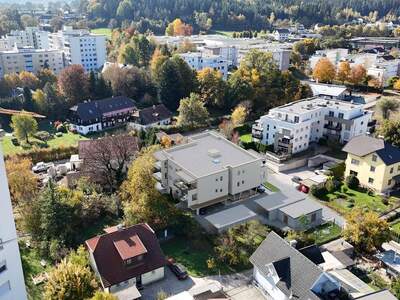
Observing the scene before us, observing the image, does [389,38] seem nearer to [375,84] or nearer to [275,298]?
[375,84]

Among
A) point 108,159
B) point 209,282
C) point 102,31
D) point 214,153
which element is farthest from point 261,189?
point 102,31

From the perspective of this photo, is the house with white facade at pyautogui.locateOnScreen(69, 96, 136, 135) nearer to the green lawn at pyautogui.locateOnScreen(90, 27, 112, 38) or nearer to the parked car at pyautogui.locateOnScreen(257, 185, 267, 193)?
the parked car at pyautogui.locateOnScreen(257, 185, 267, 193)

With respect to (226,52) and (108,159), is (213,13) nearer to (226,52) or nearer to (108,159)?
(226,52)

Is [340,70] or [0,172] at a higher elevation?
[0,172]

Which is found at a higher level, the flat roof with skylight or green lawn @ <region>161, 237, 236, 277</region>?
the flat roof with skylight

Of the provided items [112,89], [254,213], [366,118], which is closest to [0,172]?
[254,213]

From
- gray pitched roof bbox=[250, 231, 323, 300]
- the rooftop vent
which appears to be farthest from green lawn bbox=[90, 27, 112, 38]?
gray pitched roof bbox=[250, 231, 323, 300]
